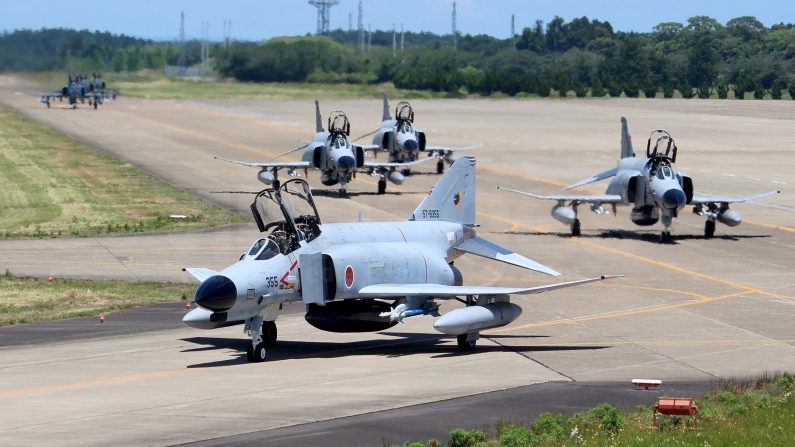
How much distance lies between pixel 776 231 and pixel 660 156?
6.27 m

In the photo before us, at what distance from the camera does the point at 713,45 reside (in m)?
191

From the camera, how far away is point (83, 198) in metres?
53.3

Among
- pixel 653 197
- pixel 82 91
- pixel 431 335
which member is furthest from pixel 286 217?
pixel 82 91

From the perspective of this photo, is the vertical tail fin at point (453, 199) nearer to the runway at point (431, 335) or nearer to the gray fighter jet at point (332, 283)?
the gray fighter jet at point (332, 283)

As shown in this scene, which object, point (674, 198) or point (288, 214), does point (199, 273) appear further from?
point (674, 198)

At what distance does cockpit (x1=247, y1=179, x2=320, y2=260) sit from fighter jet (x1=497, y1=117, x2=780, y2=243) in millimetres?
18105

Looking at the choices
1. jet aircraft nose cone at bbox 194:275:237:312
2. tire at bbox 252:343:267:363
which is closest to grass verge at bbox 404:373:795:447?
jet aircraft nose cone at bbox 194:275:237:312

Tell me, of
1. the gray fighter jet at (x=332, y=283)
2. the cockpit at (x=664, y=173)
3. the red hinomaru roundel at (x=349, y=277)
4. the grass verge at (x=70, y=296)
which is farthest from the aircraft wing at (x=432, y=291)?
the cockpit at (x=664, y=173)

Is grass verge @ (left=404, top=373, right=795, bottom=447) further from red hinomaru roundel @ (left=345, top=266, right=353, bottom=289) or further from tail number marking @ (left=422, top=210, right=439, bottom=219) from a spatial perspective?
tail number marking @ (left=422, top=210, right=439, bottom=219)

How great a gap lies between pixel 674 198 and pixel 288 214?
1885cm

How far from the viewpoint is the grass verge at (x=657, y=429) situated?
15.5 m

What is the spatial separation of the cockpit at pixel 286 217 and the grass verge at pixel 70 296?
23.3ft

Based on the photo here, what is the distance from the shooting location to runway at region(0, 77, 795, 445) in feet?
61.8

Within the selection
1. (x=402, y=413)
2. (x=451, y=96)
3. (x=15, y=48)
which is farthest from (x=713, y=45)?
(x=402, y=413)
